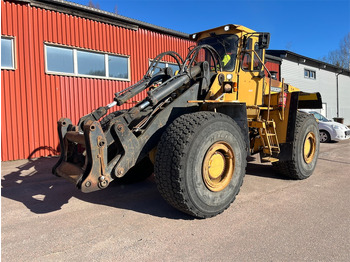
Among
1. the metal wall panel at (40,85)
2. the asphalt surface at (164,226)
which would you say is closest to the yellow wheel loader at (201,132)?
the asphalt surface at (164,226)

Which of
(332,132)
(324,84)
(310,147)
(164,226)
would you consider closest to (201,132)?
(164,226)

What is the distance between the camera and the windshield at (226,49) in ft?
16.2

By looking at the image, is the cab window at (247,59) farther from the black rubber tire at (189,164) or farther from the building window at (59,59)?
the building window at (59,59)

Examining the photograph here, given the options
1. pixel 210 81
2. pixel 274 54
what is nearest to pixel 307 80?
pixel 274 54

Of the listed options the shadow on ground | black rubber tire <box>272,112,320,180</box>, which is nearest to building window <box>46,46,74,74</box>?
the shadow on ground

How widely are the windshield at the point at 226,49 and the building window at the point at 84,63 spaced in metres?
5.65

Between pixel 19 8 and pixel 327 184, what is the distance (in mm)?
9365

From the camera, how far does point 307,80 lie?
23562 mm

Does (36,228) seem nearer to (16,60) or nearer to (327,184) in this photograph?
(327,184)

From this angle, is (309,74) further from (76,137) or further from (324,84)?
(76,137)

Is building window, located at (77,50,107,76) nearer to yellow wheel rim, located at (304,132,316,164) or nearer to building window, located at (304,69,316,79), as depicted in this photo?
yellow wheel rim, located at (304,132,316,164)

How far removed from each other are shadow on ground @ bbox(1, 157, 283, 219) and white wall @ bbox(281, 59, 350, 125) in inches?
676

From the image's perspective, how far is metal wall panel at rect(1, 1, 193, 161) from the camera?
7.93 metres

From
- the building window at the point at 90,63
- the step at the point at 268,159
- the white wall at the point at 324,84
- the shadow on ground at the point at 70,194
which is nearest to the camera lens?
the shadow on ground at the point at 70,194
